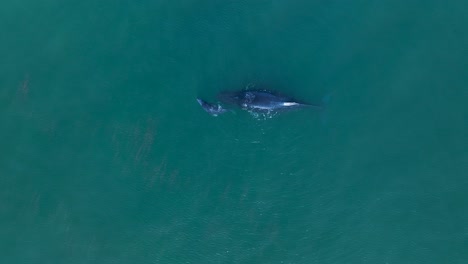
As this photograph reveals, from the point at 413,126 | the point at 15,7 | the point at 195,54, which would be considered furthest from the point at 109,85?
the point at 413,126

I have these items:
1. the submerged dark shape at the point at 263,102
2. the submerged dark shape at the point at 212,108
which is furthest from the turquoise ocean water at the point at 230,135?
the submerged dark shape at the point at 263,102

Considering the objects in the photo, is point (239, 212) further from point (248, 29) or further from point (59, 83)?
point (59, 83)

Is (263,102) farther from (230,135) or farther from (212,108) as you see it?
(212,108)

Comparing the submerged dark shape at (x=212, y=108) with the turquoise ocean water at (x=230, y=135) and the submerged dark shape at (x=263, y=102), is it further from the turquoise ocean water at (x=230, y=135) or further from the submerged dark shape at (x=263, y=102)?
the submerged dark shape at (x=263, y=102)

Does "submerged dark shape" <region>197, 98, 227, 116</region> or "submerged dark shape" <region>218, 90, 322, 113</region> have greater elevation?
"submerged dark shape" <region>218, 90, 322, 113</region>

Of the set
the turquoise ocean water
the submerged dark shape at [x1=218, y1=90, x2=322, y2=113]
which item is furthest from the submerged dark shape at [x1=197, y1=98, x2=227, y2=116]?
the submerged dark shape at [x1=218, y1=90, x2=322, y2=113]

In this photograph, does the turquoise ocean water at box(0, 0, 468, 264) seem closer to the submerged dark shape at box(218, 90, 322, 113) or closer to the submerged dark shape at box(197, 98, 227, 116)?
the submerged dark shape at box(197, 98, 227, 116)
